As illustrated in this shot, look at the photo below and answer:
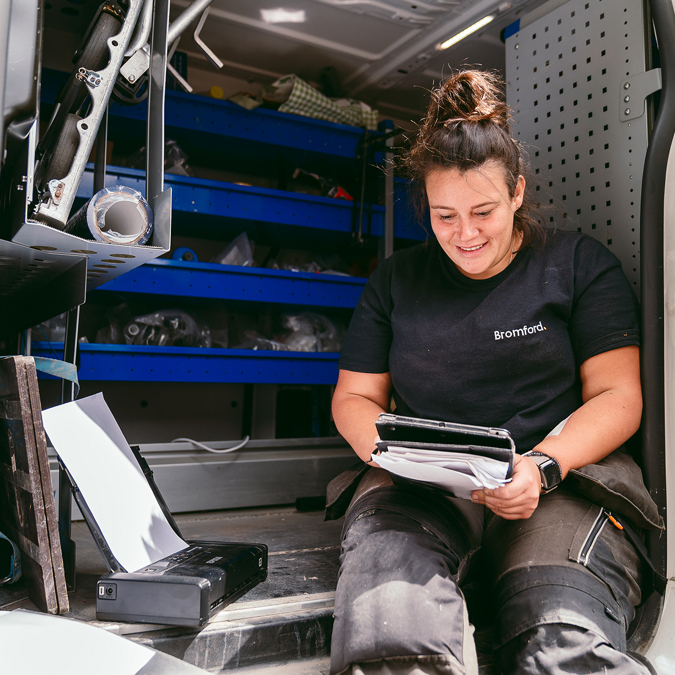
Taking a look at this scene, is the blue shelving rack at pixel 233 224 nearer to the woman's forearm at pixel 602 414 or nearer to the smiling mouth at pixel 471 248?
the smiling mouth at pixel 471 248

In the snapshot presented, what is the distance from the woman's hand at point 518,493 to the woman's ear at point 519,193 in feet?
1.74

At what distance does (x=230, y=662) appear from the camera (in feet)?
3.16

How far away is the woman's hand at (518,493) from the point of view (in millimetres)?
874

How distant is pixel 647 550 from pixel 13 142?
52.6 inches

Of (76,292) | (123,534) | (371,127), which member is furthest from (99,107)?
(371,127)

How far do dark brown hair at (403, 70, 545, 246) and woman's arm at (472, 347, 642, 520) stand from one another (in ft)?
1.00

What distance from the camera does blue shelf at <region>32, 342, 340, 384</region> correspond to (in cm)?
177

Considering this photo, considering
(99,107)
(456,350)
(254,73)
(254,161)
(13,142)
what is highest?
(254,73)

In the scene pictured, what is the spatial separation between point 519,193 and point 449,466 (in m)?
0.63

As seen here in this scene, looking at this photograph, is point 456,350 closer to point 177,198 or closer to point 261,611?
point 261,611

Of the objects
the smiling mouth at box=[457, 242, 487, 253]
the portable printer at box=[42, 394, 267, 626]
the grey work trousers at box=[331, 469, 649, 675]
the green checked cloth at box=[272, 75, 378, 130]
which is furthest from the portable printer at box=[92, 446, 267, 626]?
the green checked cloth at box=[272, 75, 378, 130]

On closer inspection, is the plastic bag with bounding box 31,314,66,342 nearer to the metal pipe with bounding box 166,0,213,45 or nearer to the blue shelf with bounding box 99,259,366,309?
the blue shelf with bounding box 99,259,366,309

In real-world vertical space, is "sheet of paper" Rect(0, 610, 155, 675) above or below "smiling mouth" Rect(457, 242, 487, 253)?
below

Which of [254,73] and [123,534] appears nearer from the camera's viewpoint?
[123,534]
